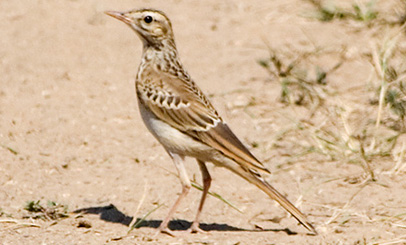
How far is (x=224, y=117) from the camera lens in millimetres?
7992

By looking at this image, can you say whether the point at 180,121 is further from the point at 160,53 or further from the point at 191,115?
the point at 160,53

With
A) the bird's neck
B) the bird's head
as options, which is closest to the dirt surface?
the bird's neck

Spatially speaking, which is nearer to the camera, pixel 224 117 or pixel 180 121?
pixel 180 121

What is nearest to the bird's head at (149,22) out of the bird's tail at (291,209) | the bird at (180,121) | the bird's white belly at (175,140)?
the bird at (180,121)

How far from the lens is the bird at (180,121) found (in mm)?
5602

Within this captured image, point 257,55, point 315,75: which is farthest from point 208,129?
point 257,55

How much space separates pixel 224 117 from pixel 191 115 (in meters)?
2.26

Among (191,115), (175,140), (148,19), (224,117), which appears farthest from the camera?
(224,117)

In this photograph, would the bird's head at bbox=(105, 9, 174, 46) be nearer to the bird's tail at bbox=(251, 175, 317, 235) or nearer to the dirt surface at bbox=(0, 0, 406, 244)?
the dirt surface at bbox=(0, 0, 406, 244)

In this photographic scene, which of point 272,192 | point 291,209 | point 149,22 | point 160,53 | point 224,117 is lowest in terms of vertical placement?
point 224,117

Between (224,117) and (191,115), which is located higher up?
(191,115)

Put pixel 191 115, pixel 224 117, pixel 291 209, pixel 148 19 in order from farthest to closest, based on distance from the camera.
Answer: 1. pixel 224 117
2. pixel 148 19
3. pixel 191 115
4. pixel 291 209

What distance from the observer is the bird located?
18.4 feet

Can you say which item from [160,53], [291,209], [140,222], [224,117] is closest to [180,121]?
[160,53]
